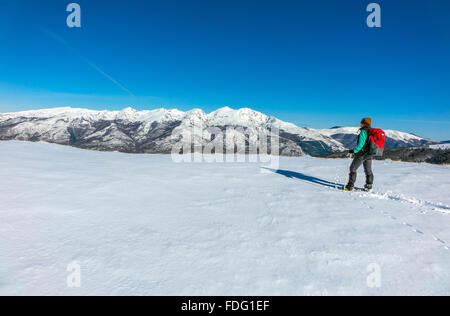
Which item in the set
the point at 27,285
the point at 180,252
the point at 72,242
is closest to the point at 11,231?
the point at 72,242

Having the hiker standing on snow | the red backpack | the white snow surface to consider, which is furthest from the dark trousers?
the white snow surface

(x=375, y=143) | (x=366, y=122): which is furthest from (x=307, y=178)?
(x=366, y=122)

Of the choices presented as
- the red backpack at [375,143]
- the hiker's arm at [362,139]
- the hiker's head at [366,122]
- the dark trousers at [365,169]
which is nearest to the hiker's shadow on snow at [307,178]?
the dark trousers at [365,169]

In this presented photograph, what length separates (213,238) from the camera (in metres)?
4.51

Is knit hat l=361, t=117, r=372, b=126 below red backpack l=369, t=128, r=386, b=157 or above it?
above

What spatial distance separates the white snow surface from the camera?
3.23 m

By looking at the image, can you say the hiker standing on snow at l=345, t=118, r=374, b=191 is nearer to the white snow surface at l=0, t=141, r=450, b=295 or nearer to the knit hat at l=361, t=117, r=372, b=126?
the knit hat at l=361, t=117, r=372, b=126

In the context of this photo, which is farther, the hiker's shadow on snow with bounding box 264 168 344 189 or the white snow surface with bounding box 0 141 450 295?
the hiker's shadow on snow with bounding box 264 168 344 189

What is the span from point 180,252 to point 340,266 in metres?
2.71

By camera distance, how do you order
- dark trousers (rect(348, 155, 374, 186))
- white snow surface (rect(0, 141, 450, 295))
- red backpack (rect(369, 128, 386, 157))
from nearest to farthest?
white snow surface (rect(0, 141, 450, 295)), dark trousers (rect(348, 155, 374, 186)), red backpack (rect(369, 128, 386, 157))

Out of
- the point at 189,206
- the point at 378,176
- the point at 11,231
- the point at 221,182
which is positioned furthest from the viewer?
the point at 378,176

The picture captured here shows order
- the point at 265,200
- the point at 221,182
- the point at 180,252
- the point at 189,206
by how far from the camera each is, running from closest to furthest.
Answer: the point at 180,252 < the point at 189,206 < the point at 265,200 < the point at 221,182

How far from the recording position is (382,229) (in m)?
5.07
